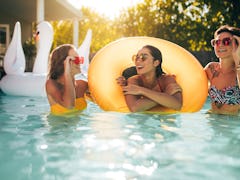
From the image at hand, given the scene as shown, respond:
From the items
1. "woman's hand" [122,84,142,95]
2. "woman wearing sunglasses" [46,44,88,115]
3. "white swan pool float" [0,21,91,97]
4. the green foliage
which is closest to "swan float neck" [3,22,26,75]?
"white swan pool float" [0,21,91,97]

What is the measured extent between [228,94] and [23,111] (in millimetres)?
2404

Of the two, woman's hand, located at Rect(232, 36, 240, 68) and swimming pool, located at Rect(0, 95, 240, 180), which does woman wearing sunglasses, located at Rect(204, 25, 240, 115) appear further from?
swimming pool, located at Rect(0, 95, 240, 180)

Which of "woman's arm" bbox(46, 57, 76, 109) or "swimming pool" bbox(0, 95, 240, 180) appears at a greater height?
"woman's arm" bbox(46, 57, 76, 109)

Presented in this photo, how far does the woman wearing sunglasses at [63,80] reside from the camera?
3.77m

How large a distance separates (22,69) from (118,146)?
454 cm

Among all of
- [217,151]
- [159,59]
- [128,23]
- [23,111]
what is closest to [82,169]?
[217,151]

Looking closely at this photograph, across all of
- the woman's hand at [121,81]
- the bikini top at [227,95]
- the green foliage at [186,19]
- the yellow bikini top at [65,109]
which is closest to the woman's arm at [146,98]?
the woman's hand at [121,81]

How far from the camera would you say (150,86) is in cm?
383

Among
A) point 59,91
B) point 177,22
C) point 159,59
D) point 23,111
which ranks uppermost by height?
point 177,22

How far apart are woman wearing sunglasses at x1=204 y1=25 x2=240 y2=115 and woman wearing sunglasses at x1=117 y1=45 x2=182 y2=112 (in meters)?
0.47

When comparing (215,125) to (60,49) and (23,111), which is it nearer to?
(60,49)

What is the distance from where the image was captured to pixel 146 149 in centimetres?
275

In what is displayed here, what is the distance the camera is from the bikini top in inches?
150

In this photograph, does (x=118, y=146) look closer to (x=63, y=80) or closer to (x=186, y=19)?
(x=63, y=80)
